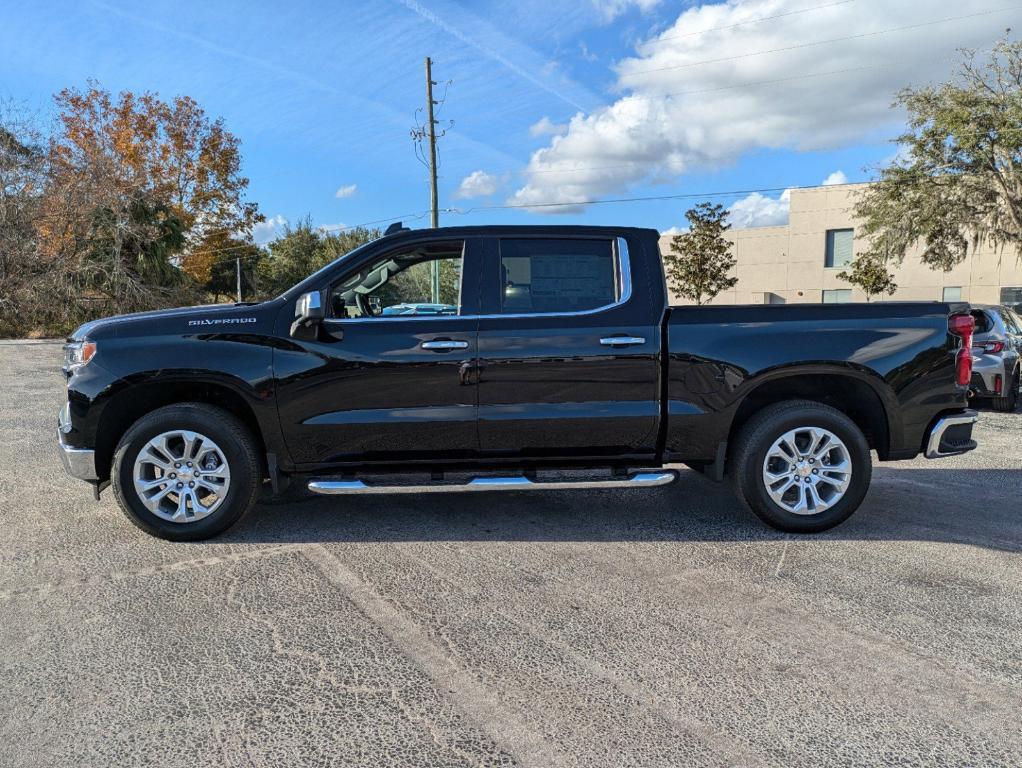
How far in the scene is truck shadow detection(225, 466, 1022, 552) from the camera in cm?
475

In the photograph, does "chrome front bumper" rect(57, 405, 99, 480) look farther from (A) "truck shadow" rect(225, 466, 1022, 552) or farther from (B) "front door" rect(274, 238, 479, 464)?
(B) "front door" rect(274, 238, 479, 464)

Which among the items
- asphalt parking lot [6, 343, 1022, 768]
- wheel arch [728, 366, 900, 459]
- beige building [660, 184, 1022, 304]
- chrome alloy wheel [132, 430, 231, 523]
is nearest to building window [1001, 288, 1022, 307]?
beige building [660, 184, 1022, 304]

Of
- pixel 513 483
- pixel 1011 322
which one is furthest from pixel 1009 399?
pixel 513 483

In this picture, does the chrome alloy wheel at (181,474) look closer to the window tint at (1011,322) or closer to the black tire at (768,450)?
the black tire at (768,450)

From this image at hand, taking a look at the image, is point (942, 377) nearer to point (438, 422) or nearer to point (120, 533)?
point (438, 422)

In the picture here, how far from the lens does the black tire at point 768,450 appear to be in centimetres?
469

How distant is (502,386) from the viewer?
4574 mm

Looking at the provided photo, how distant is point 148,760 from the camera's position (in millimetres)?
2414

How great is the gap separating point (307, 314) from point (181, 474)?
1.29m

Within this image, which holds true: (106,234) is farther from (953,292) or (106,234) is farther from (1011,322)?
(953,292)

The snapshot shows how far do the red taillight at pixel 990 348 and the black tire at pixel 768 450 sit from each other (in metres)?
5.48

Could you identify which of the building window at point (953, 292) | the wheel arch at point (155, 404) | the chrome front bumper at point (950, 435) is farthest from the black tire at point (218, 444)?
the building window at point (953, 292)

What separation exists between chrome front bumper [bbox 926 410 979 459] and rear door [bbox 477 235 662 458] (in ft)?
5.99

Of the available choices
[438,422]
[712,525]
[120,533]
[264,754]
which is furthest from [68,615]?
[712,525]
